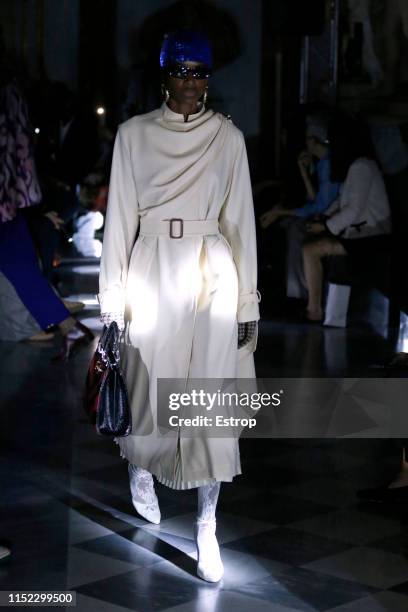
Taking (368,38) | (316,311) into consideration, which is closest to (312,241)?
(316,311)

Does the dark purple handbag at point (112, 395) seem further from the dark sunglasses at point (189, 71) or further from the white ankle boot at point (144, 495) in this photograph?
the dark sunglasses at point (189, 71)

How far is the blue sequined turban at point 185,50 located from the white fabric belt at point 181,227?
55 cm

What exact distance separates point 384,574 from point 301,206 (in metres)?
7.24

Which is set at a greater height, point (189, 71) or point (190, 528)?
point (189, 71)

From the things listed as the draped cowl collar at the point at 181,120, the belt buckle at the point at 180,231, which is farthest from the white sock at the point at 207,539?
the draped cowl collar at the point at 181,120

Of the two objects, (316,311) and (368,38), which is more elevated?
(368,38)

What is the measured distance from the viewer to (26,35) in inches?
654

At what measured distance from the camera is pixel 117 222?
16.2 feet

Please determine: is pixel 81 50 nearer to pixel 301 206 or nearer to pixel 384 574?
pixel 301 206

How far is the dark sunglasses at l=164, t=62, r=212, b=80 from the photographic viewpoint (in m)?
4.80

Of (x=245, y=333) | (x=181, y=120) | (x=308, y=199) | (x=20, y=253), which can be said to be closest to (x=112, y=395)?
(x=245, y=333)

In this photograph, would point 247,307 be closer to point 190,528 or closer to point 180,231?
point 180,231

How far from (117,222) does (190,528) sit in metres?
1.22

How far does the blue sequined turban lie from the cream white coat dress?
0.67 feet
